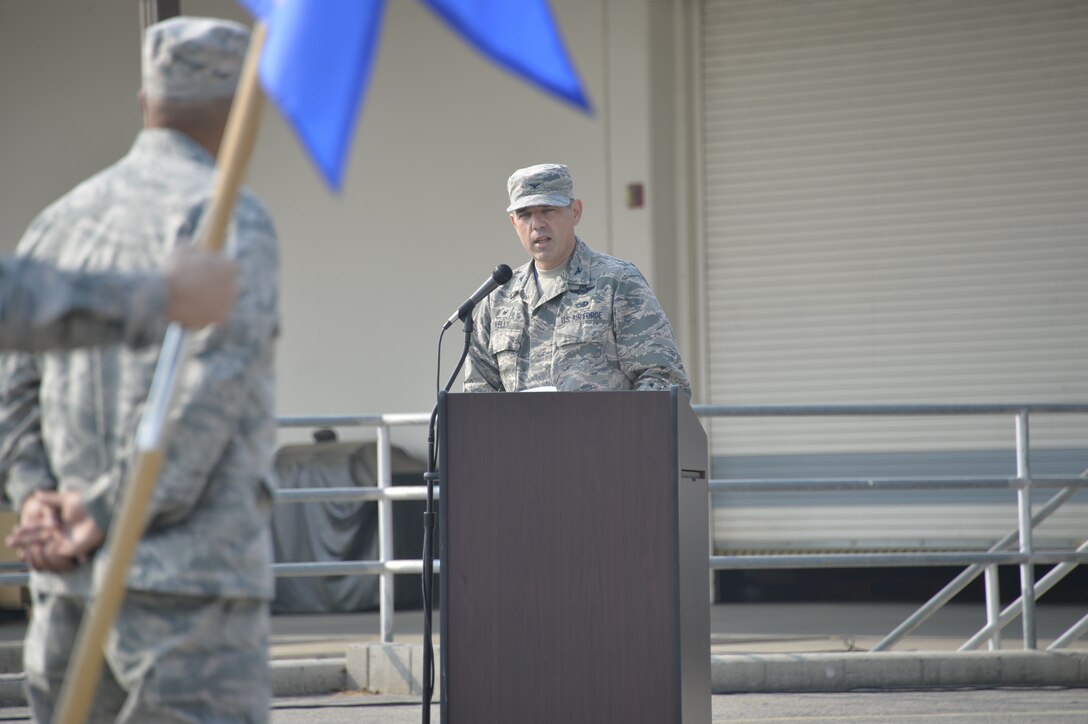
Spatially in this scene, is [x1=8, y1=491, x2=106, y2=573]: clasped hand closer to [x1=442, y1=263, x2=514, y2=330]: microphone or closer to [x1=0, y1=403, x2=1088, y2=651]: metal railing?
[x1=442, y1=263, x2=514, y2=330]: microphone

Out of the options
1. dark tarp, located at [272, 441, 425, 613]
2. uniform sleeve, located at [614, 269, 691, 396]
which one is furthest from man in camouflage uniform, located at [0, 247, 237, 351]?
dark tarp, located at [272, 441, 425, 613]

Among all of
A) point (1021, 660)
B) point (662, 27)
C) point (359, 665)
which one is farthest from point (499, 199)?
point (1021, 660)

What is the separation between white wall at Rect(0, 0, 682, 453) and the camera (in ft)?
37.8

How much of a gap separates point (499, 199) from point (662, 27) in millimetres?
1795

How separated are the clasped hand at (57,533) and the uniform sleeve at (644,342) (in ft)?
9.98

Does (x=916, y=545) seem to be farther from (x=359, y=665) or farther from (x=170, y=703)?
(x=170, y=703)

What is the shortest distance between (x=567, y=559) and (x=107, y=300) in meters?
2.57

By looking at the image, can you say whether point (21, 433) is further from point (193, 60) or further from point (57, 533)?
point (193, 60)

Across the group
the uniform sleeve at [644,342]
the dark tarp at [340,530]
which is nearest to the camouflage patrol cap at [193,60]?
the uniform sleeve at [644,342]

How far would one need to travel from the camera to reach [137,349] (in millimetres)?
2426

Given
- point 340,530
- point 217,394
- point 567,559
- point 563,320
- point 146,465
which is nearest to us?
point 146,465

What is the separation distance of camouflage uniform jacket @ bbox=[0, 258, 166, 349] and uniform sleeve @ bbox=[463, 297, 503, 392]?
331cm

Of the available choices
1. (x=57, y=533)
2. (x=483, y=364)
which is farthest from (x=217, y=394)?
(x=483, y=364)

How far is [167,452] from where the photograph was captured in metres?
2.51
